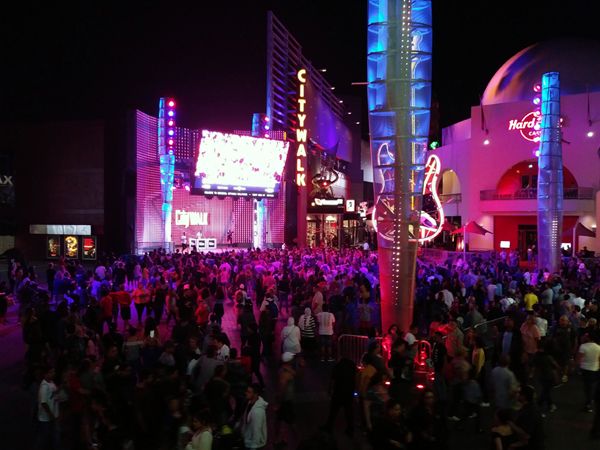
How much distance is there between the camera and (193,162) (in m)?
32.1

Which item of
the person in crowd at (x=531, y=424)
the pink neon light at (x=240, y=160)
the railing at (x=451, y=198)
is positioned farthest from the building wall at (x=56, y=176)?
the person in crowd at (x=531, y=424)

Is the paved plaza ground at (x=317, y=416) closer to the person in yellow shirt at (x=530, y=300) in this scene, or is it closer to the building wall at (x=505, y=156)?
the person in yellow shirt at (x=530, y=300)

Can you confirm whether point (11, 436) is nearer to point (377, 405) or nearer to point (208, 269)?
point (377, 405)

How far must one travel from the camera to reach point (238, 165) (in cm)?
3359

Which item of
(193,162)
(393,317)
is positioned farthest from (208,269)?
(193,162)

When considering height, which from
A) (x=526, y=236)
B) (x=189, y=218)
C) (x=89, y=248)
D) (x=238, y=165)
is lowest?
(x=89, y=248)

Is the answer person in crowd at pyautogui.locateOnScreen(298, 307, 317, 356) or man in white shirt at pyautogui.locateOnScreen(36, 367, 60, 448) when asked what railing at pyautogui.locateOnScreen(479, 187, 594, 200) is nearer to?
person in crowd at pyautogui.locateOnScreen(298, 307, 317, 356)

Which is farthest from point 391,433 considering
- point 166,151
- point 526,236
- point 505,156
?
point 526,236

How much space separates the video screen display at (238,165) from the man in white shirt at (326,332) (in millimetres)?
21512

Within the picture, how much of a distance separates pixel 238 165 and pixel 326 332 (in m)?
22.9

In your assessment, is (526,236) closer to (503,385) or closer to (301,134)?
(301,134)

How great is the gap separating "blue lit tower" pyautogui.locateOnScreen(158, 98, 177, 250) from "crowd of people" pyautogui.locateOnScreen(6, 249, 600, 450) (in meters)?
15.6

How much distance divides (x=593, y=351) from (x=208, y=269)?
476 inches

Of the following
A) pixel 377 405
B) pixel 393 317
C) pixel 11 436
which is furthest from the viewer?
pixel 393 317
